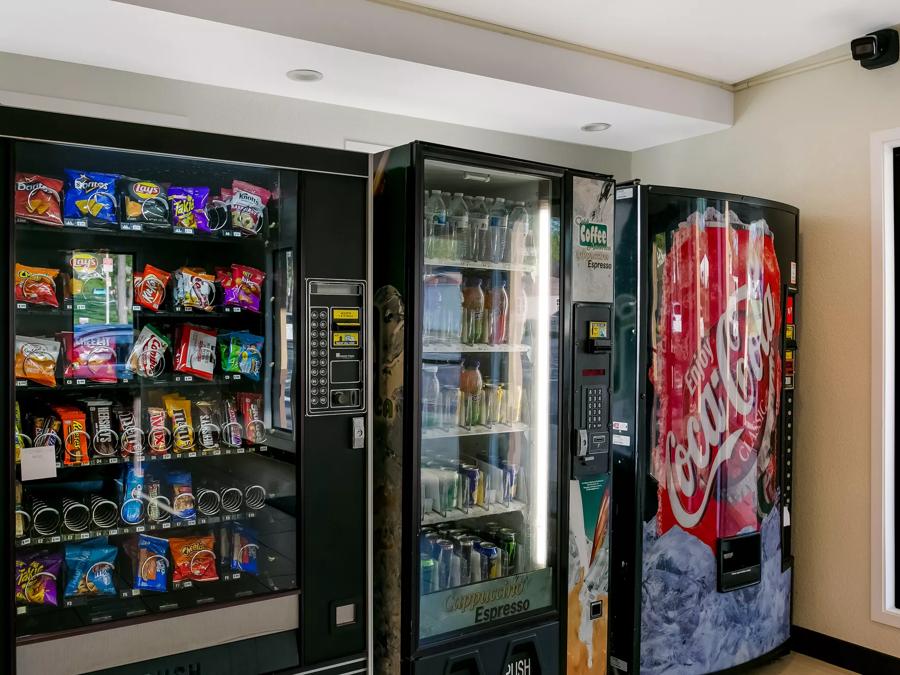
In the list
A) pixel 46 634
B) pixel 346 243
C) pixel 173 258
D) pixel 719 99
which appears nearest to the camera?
pixel 46 634

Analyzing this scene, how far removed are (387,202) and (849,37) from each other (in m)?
2.02

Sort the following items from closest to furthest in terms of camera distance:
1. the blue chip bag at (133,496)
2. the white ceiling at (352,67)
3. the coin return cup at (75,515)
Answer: the coin return cup at (75,515) → the blue chip bag at (133,496) → the white ceiling at (352,67)

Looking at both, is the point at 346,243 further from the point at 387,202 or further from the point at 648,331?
the point at 648,331

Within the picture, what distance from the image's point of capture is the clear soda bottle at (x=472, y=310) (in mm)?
2668

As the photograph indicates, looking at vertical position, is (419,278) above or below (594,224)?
below

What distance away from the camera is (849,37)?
3.04 metres

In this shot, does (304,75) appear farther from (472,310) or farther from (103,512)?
(103,512)

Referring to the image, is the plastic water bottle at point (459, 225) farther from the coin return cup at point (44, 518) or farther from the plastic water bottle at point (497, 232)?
the coin return cup at point (44, 518)

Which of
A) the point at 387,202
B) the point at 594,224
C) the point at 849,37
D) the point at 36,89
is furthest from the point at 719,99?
the point at 36,89

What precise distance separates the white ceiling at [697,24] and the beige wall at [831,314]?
25 centimetres

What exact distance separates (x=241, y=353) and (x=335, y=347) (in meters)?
0.27

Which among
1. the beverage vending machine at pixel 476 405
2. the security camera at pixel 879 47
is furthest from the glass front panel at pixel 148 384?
the security camera at pixel 879 47

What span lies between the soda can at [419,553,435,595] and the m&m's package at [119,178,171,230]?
135 cm

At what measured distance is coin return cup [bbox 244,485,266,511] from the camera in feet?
7.45
